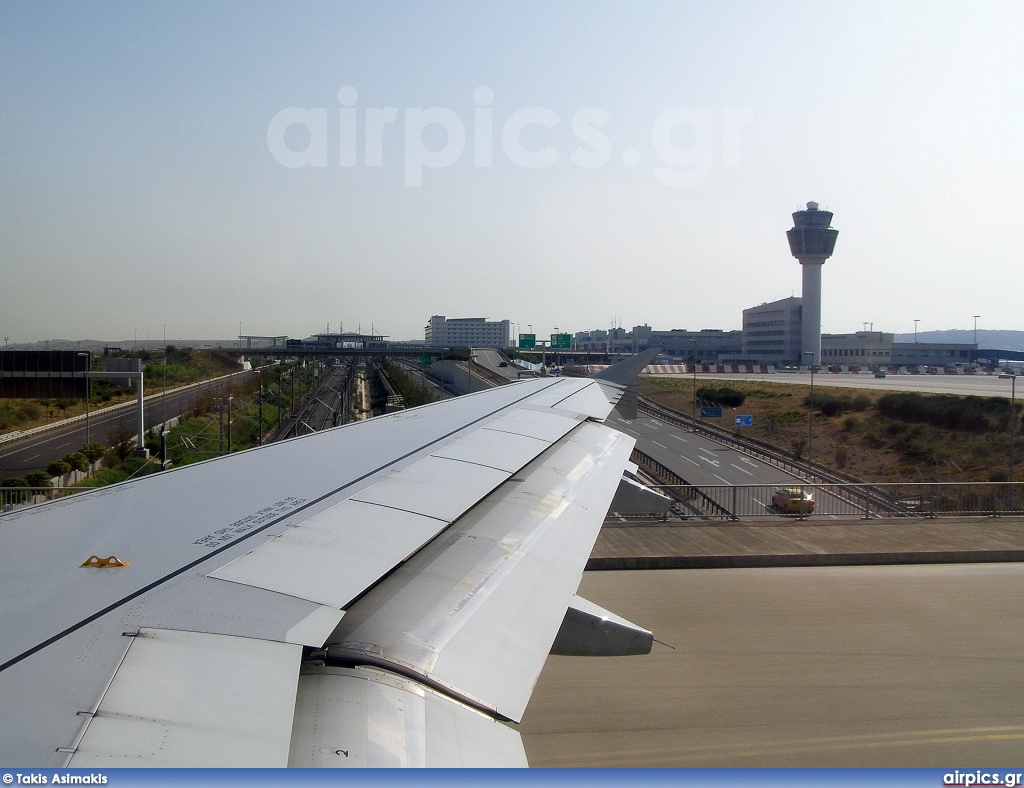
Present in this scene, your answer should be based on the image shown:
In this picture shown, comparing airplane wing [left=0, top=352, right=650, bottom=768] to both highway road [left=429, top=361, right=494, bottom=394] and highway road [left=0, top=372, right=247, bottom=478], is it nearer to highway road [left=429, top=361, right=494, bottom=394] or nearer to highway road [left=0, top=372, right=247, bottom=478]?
highway road [left=0, top=372, right=247, bottom=478]

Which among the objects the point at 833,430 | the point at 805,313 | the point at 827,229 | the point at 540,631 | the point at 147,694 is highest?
the point at 827,229

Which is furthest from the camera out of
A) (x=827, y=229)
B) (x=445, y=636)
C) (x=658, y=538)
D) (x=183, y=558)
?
(x=827, y=229)

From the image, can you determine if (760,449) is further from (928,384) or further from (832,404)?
(928,384)

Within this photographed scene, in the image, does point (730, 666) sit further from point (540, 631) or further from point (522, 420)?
point (540, 631)

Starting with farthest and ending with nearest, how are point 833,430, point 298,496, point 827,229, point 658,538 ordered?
point 827,229 → point 833,430 → point 658,538 → point 298,496

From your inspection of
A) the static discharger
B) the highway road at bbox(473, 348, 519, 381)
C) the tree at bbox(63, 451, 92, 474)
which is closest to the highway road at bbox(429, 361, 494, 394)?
the highway road at bbox(473, 348, 519, 381)

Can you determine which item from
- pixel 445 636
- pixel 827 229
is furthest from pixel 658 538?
pixel 827 229

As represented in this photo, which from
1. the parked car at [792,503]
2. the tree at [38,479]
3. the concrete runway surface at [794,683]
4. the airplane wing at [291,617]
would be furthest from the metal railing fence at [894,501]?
the tree at [38,479]
